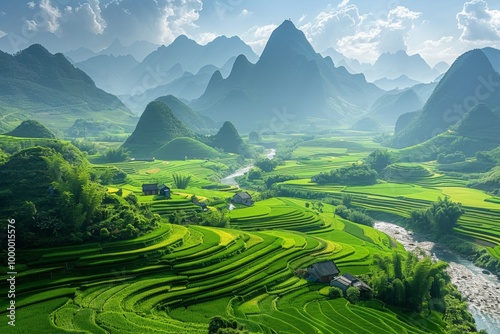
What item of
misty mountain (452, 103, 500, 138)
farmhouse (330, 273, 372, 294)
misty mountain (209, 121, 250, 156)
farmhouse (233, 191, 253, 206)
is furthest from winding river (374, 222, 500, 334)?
misty mountain (209, 121, 250, 156)

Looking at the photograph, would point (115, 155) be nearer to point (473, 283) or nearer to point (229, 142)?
point (229, 142)

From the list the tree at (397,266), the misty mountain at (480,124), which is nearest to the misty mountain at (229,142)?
the misty mountain at (480,124)

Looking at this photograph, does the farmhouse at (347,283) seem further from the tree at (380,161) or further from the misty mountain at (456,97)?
the misty mountain at (456,97)

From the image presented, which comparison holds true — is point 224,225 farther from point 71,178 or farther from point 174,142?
point 174,142

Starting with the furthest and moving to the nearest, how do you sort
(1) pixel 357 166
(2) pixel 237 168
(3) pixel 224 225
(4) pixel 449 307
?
(2) pixel 237 168 < (1) pixel 357 166 < (3) pixel 224 225 < (4) pixel 449 307

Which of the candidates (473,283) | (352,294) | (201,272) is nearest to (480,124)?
(473,283)

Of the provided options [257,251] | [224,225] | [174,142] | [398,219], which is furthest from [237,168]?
[257,251]

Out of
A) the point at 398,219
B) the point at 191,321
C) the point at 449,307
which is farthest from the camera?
the point at 398,219
